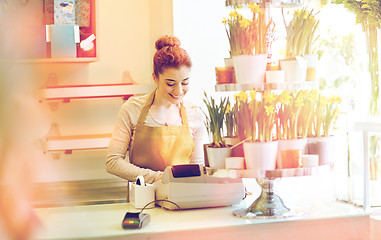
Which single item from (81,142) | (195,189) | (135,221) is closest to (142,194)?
(195,189)

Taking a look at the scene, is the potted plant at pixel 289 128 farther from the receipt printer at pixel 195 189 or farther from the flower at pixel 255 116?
the receipt printer at pixel 195 189

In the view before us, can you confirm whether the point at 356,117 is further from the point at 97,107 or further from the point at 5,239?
the point at 5,239

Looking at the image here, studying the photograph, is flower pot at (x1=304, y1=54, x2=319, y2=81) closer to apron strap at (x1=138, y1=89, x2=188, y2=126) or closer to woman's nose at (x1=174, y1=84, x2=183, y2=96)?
woman's nose at (x1=174, y1=84, x2=183, y2=96)

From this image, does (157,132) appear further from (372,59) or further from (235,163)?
(372,59)

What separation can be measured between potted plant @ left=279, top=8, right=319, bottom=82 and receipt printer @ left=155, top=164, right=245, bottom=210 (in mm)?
479

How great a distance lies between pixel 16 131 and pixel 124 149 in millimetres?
2490

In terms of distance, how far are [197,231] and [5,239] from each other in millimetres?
1452

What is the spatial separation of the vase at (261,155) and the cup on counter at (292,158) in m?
0.04

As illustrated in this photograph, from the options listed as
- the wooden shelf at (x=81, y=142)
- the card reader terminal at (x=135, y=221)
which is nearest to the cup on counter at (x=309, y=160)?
the card reader terminal at (x=135, y=221)

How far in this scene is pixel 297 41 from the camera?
5.85 feet

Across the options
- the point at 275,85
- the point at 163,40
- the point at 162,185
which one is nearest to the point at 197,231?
the point at 162,185

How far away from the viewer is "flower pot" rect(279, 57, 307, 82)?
176 cm

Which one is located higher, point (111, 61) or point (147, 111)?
point (111, 61)

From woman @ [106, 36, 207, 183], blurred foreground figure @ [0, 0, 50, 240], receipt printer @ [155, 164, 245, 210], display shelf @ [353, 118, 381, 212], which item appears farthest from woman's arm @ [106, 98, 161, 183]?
blurred foreground figure @ [0, 0, 50, 240]
